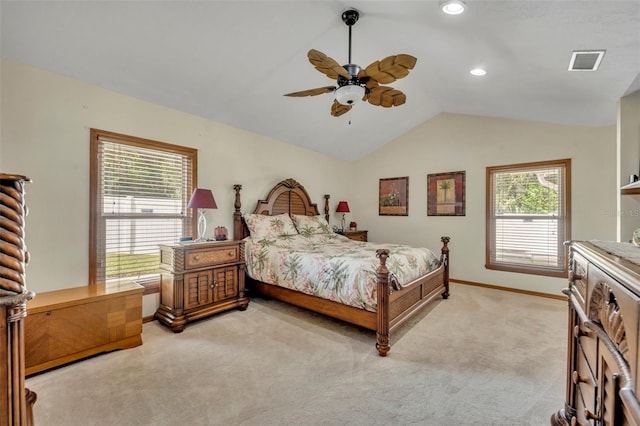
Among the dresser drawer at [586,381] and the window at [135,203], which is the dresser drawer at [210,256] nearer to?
the window at [135,203]

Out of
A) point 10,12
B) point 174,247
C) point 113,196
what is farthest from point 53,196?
point 10,12

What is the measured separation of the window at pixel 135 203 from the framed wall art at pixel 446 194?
4.06m

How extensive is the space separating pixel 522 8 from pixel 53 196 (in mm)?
4088

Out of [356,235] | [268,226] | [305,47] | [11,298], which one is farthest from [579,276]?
[356,235]

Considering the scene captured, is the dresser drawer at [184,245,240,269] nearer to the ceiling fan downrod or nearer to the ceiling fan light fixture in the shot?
the ceiling fan light fixture

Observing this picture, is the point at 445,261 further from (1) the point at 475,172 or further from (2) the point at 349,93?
(2) the point at 349,93

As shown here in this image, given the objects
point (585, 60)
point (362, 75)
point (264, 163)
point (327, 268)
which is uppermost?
point (585, 60)

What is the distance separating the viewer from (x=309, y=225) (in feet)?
16.1

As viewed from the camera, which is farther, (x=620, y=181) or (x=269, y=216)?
(x=269, y=216)

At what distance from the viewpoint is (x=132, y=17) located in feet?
7.61

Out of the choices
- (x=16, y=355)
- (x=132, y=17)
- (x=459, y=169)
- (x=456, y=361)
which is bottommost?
(x=456, y=361)

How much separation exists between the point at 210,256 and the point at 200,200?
26.0 inches

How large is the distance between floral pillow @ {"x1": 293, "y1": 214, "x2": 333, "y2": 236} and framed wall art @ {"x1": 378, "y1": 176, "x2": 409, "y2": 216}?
155cm

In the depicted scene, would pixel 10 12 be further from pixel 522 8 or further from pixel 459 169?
pixel 459 169
